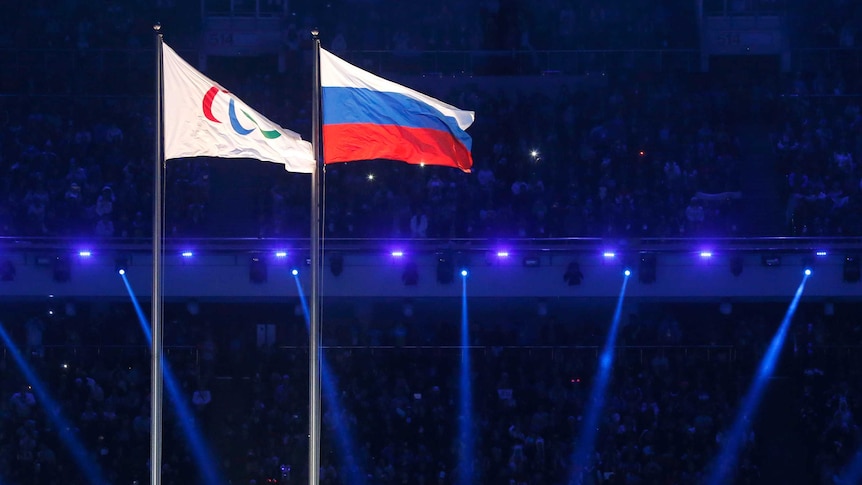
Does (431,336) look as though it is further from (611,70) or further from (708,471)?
(611,70)

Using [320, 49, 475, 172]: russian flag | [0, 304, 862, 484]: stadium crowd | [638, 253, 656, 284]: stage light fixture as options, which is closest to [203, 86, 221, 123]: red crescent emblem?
[320, 49, 475, 172]: russian flag

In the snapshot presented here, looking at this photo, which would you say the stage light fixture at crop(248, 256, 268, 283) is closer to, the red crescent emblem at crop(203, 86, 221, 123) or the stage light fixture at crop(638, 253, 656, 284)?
the stage light fixture at crop(638, 253, 656, 284)

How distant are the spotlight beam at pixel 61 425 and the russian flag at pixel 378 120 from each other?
44.6 ft

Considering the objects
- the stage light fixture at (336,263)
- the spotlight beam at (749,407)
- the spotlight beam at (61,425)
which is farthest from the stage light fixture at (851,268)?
the spotlight beam at (61,425)

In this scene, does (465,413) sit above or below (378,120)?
below

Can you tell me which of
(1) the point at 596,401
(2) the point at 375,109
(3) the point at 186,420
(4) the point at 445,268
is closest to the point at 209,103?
(2) the point at 375,109

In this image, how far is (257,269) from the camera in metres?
31.0

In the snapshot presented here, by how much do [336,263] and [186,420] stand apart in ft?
14.2

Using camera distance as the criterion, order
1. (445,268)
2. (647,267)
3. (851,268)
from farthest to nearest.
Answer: (647,267) < (445,268) < (851,268)

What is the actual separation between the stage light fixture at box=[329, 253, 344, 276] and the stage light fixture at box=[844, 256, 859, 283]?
10.1 metres

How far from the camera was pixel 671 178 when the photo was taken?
33188mm

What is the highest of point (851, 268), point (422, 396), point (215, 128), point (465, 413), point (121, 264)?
point (215, 128)

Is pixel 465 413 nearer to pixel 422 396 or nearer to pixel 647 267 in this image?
pixel 422 396

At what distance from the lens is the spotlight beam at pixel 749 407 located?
29.2 meters
